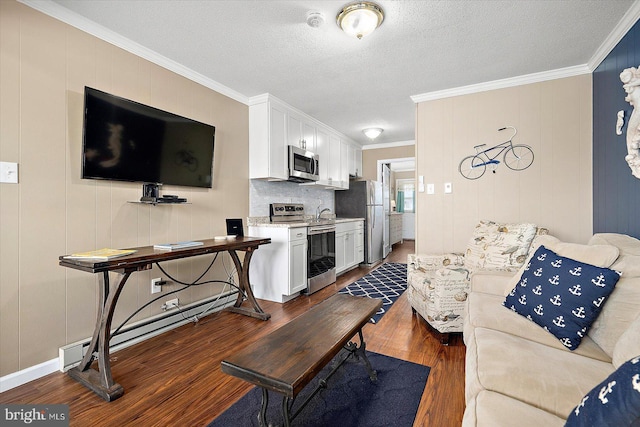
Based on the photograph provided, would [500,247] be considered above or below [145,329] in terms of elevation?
above

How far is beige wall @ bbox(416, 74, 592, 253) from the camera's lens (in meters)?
2.82

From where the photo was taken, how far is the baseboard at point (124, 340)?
1829 mm

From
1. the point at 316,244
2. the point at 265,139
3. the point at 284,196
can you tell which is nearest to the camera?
the point at 265,139

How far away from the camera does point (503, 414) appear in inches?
36.1

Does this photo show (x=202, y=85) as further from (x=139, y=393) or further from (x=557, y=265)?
(x=557, y=265)

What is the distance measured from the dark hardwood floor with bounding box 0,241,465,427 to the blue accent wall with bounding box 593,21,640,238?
5.24ft

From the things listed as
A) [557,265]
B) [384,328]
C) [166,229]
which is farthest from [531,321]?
[166,229]

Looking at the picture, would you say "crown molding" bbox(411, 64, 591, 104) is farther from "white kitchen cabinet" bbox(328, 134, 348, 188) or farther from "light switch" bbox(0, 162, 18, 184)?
"light switch" bbox(0, 162, 18, 184)

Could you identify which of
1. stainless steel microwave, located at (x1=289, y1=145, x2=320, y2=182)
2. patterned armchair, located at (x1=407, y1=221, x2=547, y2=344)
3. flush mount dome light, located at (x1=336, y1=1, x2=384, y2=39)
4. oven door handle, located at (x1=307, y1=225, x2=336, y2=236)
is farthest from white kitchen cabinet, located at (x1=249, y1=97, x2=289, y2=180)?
patterned armchair, located at (x1=407, y1=221, x2=547, y2=344)

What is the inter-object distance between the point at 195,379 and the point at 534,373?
1.87 meters

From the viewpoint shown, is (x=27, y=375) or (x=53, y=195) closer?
(x=27, y=375)

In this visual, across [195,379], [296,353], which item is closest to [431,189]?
[296,353]

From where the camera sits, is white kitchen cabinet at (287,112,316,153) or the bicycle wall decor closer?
the bicycle wall decor

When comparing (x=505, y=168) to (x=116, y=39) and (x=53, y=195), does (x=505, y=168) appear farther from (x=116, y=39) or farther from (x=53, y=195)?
(x=53, y=195)
